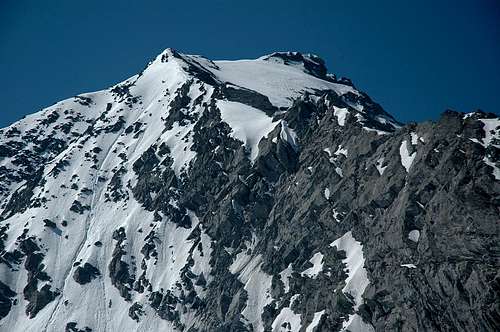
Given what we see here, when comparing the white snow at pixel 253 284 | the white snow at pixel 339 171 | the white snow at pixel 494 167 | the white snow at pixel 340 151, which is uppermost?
the white snow at pixel 340 151

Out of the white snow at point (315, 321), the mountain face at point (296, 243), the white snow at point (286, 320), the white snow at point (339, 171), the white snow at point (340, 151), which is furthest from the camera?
the white snow at point (340, 151)

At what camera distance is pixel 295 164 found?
18088 centimetres

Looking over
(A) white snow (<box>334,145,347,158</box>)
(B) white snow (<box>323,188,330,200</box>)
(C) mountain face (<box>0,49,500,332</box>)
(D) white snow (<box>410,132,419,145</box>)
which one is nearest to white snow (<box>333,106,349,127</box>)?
(C) mountain face (<box>0,49,500,332</box>)

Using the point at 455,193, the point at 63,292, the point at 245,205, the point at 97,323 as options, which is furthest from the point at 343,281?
the point at 63,292

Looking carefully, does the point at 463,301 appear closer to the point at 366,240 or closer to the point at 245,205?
the point at 366,240

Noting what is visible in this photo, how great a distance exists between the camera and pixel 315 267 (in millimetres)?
149625

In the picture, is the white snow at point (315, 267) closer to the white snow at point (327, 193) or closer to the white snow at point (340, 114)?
the white snow at point (327, 193)

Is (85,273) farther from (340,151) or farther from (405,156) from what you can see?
(405,156)

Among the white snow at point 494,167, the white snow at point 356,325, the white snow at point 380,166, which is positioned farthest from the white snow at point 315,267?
the white snow at point 494,167

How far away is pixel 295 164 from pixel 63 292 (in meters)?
61.1

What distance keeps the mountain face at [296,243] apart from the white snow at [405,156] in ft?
1.68

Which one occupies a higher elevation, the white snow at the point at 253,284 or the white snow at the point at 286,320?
the white snow at the point at 253,284

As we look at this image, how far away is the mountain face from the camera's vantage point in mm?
122438

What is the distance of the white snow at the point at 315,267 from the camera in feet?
484
